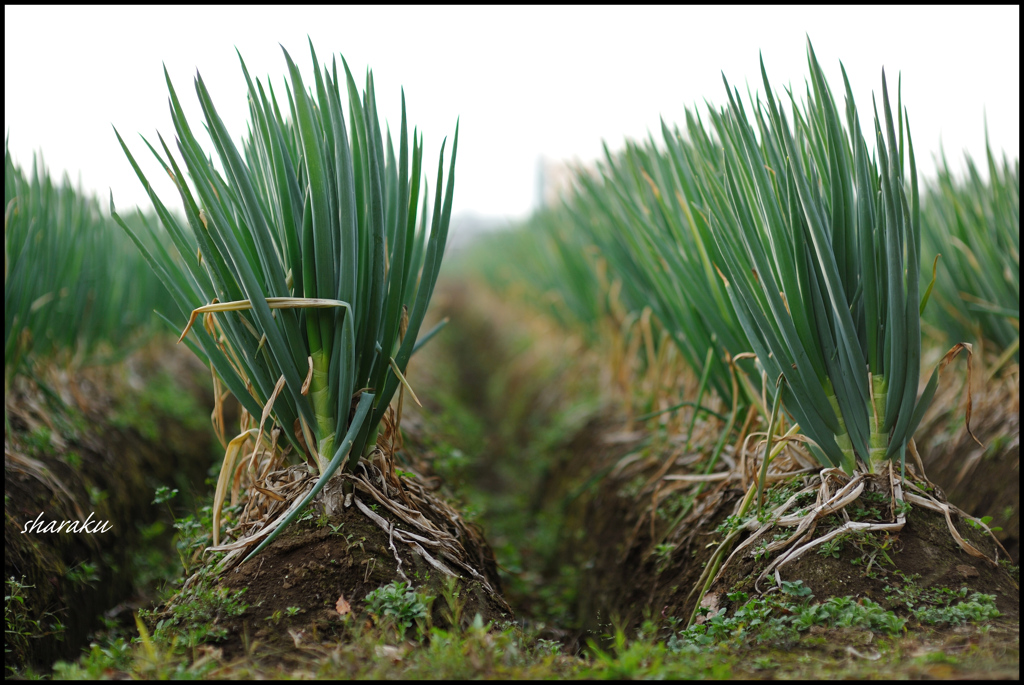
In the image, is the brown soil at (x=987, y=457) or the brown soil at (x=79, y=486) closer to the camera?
the brown soil at (x=79, y=486)

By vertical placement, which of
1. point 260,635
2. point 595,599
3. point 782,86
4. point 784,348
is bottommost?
point 595,599

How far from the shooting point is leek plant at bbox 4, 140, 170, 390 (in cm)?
210

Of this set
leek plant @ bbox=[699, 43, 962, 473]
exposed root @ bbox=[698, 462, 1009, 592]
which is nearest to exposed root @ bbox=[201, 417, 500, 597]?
exposed root @ bbox=[698, 462, 1009, 592]

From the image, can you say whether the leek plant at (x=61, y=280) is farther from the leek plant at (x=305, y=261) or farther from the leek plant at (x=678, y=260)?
the leek plant at (x=678, y=260)

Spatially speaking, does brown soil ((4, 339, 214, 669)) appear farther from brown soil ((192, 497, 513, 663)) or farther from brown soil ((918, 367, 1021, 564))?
brown soil ((918, 367, 1021, 564))

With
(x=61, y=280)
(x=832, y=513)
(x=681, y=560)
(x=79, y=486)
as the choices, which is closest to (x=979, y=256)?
(x=832, y=513)

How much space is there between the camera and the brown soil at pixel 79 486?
1680 millimetres

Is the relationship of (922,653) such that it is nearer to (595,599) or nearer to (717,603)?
(717,603)

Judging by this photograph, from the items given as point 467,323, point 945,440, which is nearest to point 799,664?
point 945,440

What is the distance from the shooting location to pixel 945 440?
8.59ft

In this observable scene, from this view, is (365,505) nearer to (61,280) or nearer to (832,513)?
(832,513)

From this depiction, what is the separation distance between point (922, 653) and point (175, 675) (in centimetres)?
115

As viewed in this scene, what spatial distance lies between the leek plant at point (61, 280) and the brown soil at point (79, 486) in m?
0.18

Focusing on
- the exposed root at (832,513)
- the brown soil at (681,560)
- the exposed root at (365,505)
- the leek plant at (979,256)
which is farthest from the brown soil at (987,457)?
the exposed root at (365,505)
